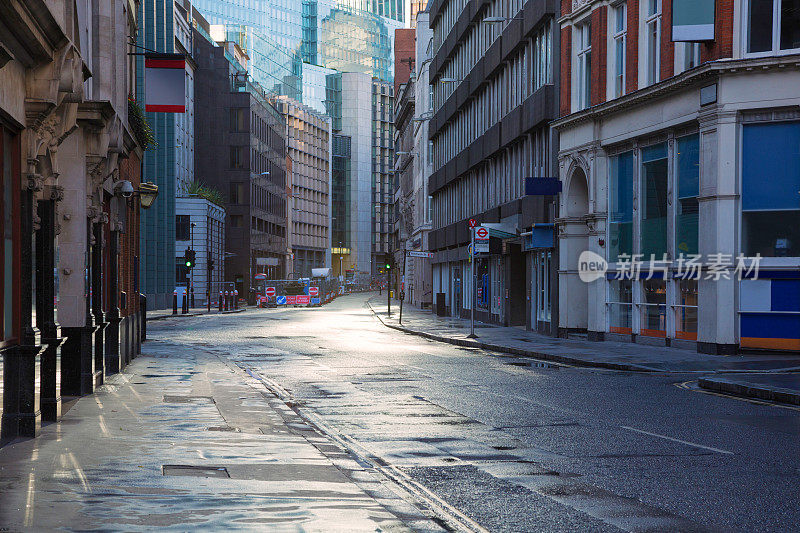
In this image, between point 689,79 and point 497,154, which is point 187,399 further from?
point 497,154

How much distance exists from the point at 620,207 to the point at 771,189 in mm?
6663

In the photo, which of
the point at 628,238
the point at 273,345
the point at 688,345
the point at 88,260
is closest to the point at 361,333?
the point at 273,345

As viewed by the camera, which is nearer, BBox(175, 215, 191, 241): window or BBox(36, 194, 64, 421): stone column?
BBox(36, 194, 64, 421): stone column

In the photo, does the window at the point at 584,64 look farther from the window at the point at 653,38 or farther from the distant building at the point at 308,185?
the distant building at the point at 308,185

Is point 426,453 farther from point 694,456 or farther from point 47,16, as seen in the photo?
point 47,16

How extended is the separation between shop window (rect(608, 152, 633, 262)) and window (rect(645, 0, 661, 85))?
2.68 metres

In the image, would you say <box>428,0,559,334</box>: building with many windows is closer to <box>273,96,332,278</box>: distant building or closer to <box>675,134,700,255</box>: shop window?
<box>675,134,700,255</box>: shop window

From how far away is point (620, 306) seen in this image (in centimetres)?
3039

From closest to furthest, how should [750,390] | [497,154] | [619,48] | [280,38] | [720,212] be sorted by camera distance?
[750,390] < [720,212] < [619,48] < [497,154] < [280,38]

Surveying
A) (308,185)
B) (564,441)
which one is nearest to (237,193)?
(308,185)

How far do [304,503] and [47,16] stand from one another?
572 cm

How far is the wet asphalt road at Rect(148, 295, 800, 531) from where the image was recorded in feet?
25.5

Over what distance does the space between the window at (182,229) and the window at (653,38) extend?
62657mm

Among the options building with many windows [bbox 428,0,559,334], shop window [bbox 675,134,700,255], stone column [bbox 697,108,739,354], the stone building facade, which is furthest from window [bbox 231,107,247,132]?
the stone building facade
